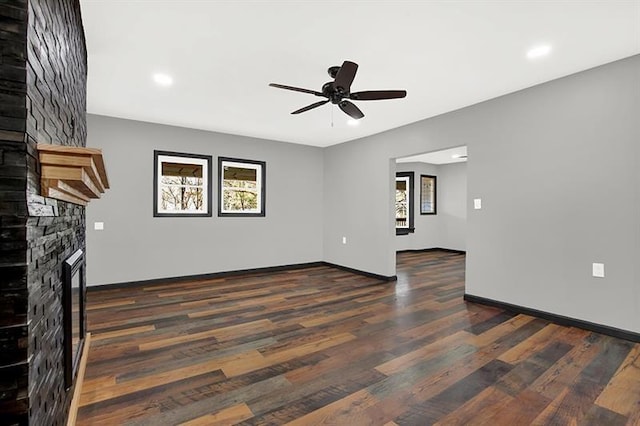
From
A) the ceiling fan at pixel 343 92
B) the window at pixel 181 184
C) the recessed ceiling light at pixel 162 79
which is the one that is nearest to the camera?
the ceiling fan at pixel 343 92

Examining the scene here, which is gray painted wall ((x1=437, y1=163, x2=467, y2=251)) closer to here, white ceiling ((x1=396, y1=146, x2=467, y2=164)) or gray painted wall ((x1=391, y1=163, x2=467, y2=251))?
gray painted wall ((x1=391, y1=163, x2=467, y2=251))

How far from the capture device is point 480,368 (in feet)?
7.84

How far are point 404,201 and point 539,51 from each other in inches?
249

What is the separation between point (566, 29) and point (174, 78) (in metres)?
3.54

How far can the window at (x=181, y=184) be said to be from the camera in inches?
200

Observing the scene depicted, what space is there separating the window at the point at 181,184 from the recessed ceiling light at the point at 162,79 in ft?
6.08

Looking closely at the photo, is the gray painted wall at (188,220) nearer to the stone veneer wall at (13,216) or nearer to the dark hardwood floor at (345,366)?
the dark hardwood floor at (345,366)

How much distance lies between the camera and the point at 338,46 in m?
2.62

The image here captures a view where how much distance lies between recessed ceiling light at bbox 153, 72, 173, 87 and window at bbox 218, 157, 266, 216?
84.6 inches

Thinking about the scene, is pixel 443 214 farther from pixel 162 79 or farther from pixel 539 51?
pixel 162 79

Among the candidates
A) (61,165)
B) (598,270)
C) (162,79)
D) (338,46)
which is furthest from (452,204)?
(61,165)

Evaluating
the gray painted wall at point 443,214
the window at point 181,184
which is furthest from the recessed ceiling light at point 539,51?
the gray painted wall at point 443,214

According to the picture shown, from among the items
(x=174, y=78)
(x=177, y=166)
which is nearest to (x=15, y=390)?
(x=174, y=78)

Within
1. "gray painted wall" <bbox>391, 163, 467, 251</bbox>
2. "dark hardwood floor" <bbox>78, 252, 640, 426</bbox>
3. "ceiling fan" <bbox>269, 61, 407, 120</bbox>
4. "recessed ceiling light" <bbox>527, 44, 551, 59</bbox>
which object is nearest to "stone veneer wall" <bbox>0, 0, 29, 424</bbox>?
"dark hardwood floor" <bbox>78, 252, 640, 426</bbox>
